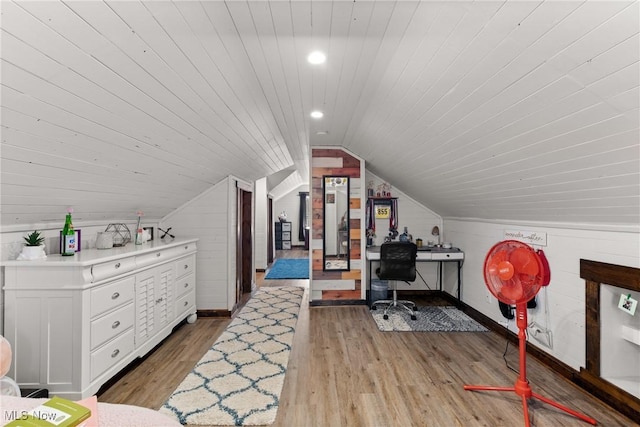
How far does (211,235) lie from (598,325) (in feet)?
13.3

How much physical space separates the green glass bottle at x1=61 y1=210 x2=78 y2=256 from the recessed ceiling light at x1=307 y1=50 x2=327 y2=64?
219 centimetres

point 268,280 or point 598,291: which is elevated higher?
point 598,291

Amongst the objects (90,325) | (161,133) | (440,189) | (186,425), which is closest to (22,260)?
(90,325)

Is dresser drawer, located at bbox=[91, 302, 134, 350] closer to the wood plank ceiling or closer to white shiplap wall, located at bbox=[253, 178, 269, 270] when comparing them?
the wood plank ceiling

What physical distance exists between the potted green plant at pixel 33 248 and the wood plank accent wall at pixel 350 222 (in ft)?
10.0

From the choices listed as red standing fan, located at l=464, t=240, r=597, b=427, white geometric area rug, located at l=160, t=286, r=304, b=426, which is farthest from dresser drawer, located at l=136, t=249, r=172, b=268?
red standing fan, located at l=464, t=240, r=597, b=427

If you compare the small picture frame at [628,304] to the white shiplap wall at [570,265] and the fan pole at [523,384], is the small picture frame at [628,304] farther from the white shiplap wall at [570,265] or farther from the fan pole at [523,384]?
the fan pole at [523,384]

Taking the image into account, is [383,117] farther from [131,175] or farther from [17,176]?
[17,176]

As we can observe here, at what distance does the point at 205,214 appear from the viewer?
4.24 meters

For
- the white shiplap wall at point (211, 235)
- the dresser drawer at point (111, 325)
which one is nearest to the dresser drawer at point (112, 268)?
the dresser drawer at point (111, 325)

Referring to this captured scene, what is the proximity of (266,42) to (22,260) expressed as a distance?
7.02 ft

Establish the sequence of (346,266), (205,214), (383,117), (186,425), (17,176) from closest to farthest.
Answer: (17,176)
(186,425)
(383,117)
(205,214)
(346,266)

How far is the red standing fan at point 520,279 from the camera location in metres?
2.08

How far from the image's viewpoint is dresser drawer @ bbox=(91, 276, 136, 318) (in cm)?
223
